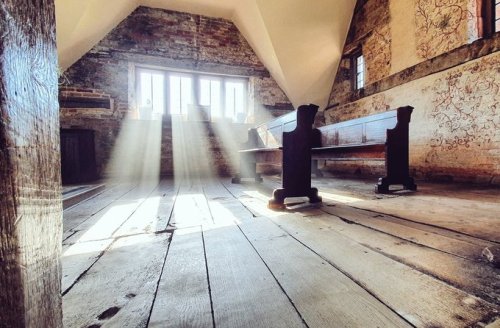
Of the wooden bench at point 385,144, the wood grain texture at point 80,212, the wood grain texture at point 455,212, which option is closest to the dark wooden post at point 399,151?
the wooden bench at point 385,144

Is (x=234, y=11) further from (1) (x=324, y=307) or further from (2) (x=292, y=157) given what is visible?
(1) (x=324, y=307)

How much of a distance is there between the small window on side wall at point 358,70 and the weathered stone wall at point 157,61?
1756mm

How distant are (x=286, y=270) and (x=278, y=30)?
5.53 m

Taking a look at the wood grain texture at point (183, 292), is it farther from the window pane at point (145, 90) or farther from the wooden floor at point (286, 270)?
the window pane at point (145, 90)

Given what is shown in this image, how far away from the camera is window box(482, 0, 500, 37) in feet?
10.6

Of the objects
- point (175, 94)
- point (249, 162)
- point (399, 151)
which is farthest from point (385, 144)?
point (175, 94)

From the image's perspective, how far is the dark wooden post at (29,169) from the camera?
312mm

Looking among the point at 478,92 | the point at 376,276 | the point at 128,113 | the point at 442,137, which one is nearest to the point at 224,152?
the point at 128,113

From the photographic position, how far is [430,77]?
3.89m

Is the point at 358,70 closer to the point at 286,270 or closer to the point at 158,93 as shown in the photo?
the point at 158,93

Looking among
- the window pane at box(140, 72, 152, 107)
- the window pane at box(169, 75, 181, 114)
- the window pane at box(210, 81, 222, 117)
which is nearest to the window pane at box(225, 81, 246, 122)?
the window pane at box(210, 81, 222, 117)

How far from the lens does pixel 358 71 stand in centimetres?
584

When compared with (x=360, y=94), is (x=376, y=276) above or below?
below

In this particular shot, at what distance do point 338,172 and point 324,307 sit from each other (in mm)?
5463
